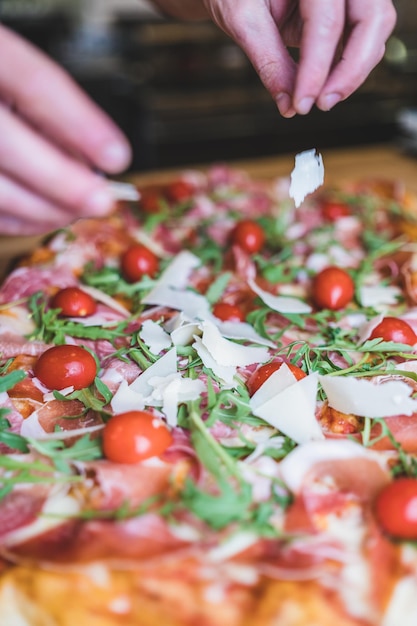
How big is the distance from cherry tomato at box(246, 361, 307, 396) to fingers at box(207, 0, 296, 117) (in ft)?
1.49

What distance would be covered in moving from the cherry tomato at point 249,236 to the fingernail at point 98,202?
99 centimetres

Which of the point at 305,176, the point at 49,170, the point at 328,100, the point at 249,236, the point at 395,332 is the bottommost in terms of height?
the point at 249,236

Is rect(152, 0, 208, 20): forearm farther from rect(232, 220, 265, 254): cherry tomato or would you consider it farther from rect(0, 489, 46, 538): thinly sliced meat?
rect(0, 489, 46, 538): thinly sliced meat

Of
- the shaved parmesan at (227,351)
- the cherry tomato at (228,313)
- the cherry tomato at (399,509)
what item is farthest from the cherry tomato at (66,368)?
the cherry tomato at (399,509)

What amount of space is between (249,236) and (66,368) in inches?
32.2

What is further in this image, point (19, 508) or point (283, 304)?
point (283, 304)

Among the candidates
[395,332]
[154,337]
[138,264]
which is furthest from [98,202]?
[138,264]

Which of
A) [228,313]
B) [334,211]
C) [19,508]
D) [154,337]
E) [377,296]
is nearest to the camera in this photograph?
[19,508]

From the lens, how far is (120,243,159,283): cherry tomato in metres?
1.68

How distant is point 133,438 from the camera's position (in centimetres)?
98

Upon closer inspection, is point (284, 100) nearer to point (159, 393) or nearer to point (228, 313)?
point (228, 313)

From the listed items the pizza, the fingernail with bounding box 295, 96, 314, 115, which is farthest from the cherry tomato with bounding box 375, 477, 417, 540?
the fingernail with bounding box 295, 96, 314, 115

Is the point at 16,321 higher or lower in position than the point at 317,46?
lower

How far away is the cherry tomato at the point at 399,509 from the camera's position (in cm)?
88
